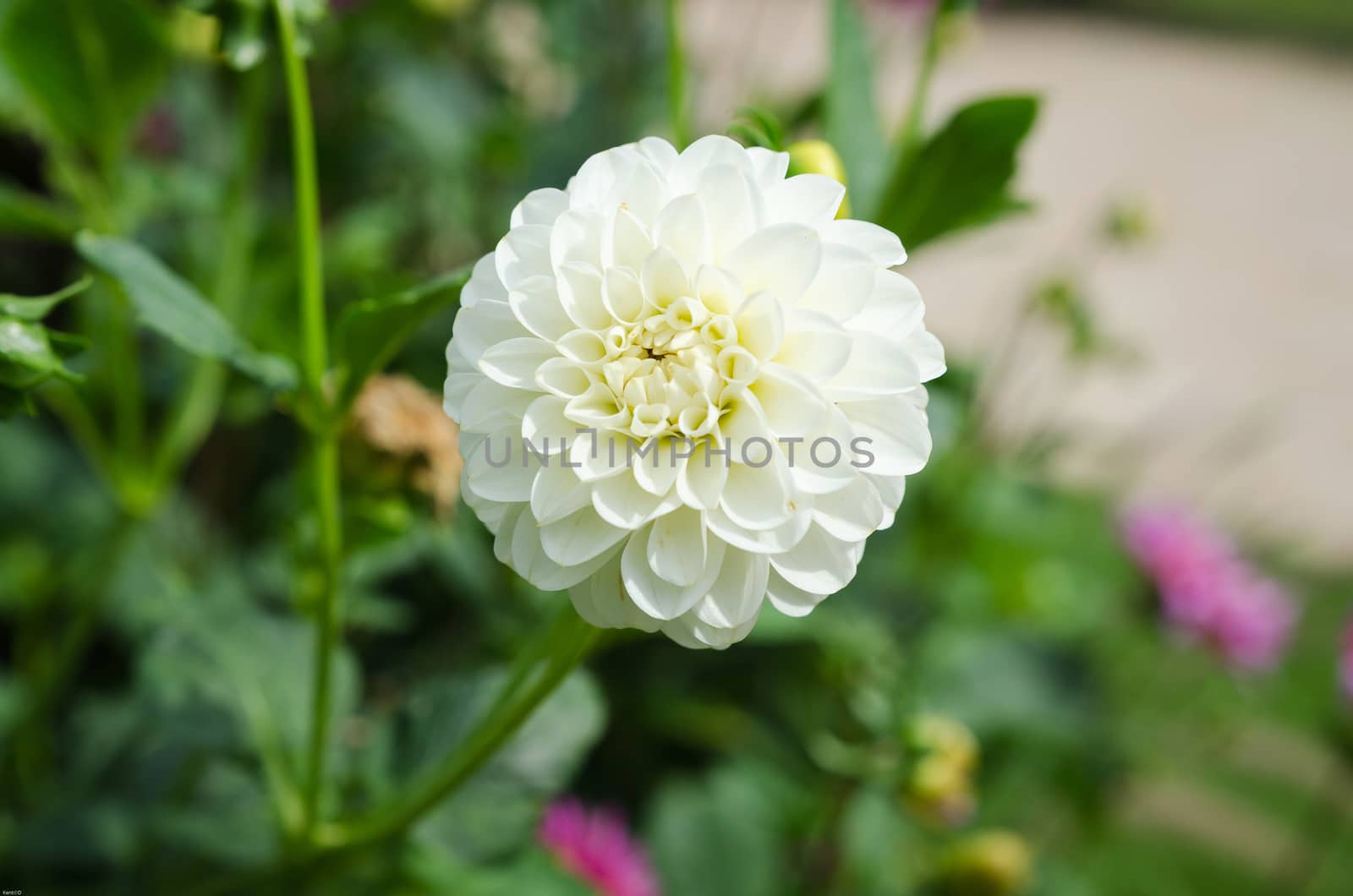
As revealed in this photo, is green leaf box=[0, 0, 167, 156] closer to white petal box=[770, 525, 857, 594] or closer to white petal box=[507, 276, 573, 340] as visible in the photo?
white petal box=[507, 276, 573, 340]

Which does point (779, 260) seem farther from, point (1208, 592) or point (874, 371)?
point (1208, 592)

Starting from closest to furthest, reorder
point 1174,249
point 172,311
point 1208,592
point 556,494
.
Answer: point 556,494
point 172,311
point 1208,592
point 1174,249

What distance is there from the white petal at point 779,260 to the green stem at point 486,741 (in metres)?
0.14

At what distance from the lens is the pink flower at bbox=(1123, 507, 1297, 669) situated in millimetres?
1103

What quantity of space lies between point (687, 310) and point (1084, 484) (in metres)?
1.63

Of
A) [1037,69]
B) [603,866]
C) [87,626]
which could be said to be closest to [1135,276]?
[1037,69]

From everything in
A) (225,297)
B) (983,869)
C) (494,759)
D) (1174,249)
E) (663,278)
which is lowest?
(1174,249)

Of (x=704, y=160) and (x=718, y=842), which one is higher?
(x=704, y=160)

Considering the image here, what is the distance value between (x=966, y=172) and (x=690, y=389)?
206 mm

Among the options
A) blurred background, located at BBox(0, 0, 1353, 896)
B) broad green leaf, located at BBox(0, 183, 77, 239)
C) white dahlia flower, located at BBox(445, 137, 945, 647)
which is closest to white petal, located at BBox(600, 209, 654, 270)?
white dahlia flower, located at BBox(445, 137, 945, 647)

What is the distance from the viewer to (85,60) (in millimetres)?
656

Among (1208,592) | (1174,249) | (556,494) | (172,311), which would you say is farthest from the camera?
(1174,249)

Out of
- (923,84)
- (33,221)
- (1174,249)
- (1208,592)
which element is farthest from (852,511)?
(1174,249)

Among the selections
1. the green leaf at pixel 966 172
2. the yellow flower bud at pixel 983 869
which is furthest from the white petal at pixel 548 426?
the yellow flower bud at pixel 983 869
